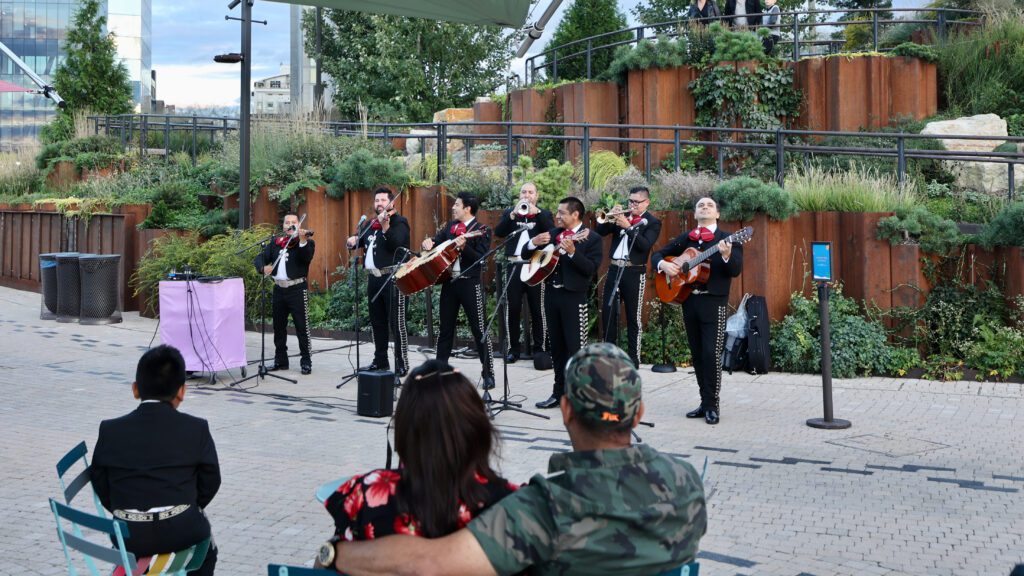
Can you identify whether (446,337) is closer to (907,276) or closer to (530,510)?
(907,276)

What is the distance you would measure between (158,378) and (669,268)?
615 centimetres

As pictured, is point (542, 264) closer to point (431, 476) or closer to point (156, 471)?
point (156, 471)

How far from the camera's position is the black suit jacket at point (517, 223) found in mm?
11609

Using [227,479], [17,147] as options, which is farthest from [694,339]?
[17,147]

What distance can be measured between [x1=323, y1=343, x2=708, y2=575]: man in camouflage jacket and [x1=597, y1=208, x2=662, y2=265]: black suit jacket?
8375 mm

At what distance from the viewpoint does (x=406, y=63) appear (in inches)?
1222

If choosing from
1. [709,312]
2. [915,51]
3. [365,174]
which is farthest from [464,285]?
[915,51]

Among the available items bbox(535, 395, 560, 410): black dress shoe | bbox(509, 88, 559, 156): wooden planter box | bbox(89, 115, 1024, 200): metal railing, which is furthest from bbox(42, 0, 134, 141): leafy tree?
bbox(535, 395, 560, 410): black dress shoe

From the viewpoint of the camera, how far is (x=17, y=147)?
30.1m

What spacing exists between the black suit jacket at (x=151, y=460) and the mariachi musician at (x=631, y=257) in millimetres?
7028

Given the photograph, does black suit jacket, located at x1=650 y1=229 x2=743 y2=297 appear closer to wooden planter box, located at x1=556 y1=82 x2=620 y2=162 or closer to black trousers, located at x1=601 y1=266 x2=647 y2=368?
black trousers, located at x1=601 y1=266 x2=647 y2=368

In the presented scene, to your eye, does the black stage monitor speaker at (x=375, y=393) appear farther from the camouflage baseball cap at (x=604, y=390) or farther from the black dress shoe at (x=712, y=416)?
the camouflage baseball cap at (x=604, y=390)

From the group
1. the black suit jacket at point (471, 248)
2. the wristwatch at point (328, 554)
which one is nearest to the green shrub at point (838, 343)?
the black suit jacket at point (471, 248)

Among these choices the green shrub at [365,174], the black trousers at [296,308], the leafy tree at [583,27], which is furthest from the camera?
the leafy tree at [583,27]
